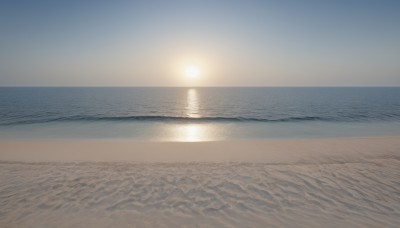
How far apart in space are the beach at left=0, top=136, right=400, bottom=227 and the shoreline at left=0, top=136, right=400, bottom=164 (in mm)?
68

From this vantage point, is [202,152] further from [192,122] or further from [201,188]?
[192,122]

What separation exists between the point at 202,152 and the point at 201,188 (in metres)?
5.56

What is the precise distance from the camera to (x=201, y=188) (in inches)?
328

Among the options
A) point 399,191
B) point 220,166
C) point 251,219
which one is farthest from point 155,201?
point 399,191

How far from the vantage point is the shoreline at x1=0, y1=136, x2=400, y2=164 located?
12.3 metres

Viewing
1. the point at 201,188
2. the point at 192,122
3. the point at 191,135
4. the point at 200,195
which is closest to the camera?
the point at 200,195

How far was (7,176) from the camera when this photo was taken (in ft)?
31.4

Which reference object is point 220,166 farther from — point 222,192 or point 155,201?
point 155,201

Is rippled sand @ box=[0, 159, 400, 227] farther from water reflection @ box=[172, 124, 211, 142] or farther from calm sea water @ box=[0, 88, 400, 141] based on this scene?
calm sea water @ box=[0, 88, 400, 141]

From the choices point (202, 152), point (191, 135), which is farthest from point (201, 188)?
point (191, 135)

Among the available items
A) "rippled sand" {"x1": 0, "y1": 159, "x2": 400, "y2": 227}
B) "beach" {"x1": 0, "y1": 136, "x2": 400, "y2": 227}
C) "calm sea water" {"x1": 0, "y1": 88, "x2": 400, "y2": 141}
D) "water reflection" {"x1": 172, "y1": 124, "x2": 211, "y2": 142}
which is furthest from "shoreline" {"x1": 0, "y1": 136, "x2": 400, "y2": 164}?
"calm sea water" {"x1": 0, "y1": 88, "x2": 400, "y2": 141}

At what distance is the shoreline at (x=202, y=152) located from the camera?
12.3 m

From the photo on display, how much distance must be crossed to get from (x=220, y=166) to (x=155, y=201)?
4.39 m

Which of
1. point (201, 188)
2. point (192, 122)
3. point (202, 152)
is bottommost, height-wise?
point (192, 122)
